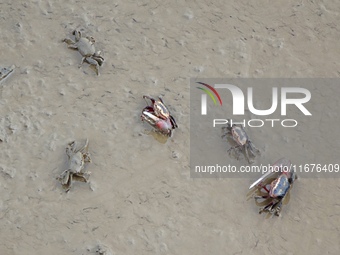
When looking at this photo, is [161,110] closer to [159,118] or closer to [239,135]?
[159,118]

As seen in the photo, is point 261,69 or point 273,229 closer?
point 273,229

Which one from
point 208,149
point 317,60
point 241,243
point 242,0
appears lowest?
point 241,243

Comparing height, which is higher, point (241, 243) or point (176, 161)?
point (176, 161)

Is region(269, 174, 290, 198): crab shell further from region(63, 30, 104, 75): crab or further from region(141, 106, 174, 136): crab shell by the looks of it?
region(63, 30, 104, 75): crab

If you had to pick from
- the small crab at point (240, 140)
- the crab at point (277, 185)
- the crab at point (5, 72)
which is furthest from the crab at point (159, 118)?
the crab at point (5, 72)

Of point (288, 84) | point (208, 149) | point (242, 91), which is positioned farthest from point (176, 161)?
point (288, 84)

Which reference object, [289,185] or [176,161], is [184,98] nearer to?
[176,161]

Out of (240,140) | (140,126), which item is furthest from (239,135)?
(140,126)
